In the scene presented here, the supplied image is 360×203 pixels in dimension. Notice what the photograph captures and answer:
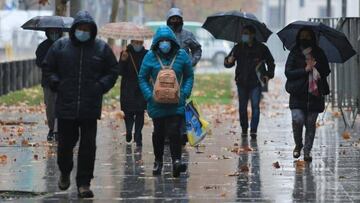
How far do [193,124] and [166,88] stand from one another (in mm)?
1129

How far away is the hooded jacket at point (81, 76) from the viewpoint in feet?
35.9

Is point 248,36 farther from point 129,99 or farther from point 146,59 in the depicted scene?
point 146,59

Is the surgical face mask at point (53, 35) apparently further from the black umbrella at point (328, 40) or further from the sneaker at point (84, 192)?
Answer: the sneaker at point (84, 192)

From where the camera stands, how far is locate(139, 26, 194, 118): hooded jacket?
1237cm

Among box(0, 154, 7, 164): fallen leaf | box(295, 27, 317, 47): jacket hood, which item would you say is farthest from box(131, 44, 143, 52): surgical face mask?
box(295, 27, 317, 47): jacket hood

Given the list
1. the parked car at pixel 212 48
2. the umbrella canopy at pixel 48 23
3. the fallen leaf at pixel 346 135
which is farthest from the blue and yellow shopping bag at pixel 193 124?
the parked car at pixel 212 48

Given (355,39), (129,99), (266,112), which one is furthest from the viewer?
(266,112)

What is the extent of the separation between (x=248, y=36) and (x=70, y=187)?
20.5 ft

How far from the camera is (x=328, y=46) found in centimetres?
1483

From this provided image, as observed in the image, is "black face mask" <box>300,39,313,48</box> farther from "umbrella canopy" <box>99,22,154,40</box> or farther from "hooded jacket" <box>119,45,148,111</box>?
"hooded jacket" <box>119,45,148,111</box>

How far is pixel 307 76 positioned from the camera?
13734 millimetres

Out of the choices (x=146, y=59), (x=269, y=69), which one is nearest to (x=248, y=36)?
(x=269, y=69)

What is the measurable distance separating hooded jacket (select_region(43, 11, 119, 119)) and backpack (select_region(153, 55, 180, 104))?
3.90 ft

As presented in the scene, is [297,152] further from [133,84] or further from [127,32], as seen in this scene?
[127,32]
